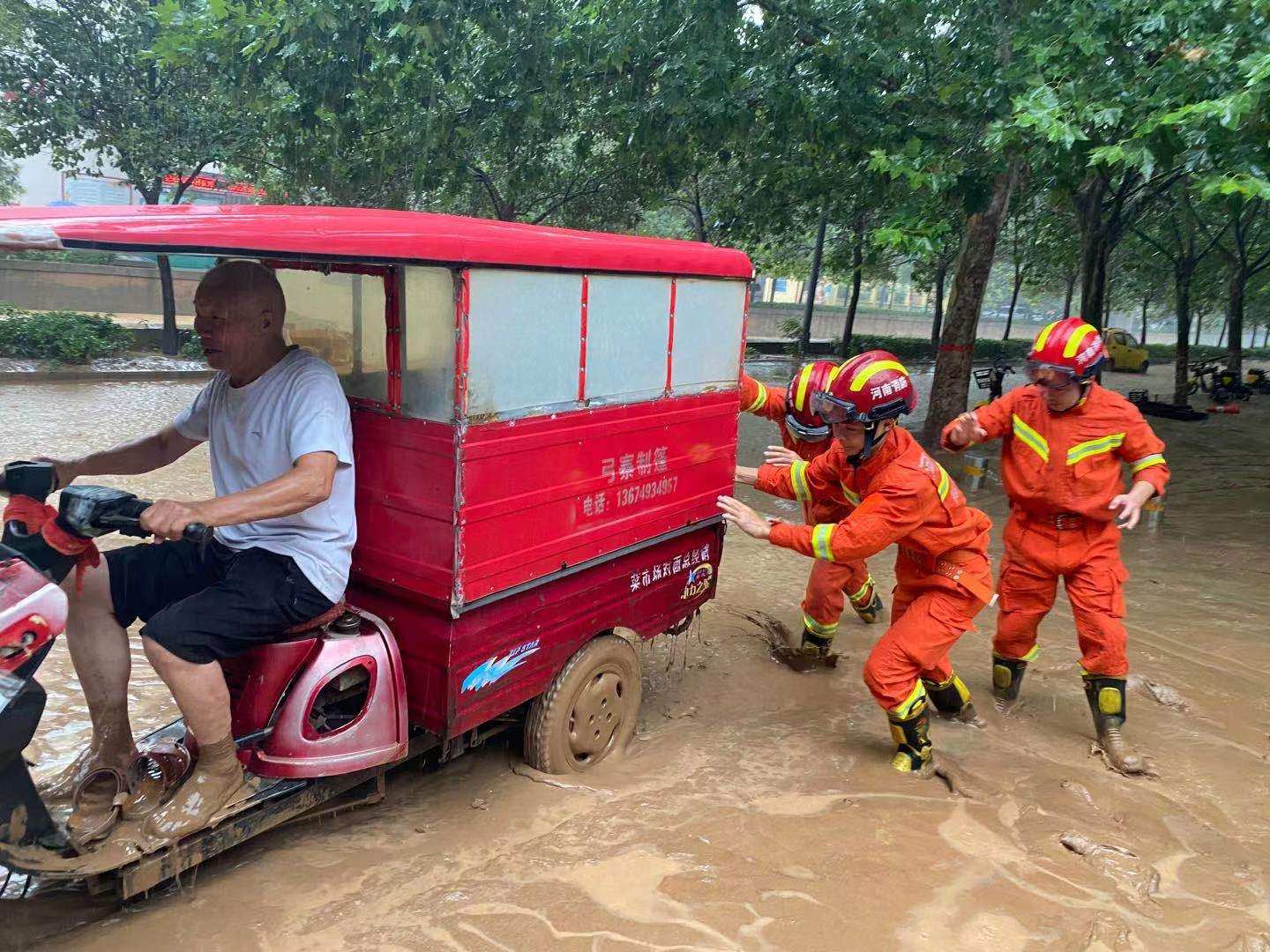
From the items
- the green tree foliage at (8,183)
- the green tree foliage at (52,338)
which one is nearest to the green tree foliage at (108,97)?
the green tree foliage at (52,338)

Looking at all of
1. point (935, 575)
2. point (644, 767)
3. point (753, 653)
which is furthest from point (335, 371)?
point (753, 653)

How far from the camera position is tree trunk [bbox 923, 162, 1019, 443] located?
34.5ft

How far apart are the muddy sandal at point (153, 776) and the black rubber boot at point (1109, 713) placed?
373 cm

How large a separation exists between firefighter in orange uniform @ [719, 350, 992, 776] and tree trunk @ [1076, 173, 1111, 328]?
38.8 ft


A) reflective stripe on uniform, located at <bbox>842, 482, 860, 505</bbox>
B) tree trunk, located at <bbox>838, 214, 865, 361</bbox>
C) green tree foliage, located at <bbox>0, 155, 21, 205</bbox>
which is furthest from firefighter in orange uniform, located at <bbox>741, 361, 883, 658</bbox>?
green tree foliage, located at <bbox>0, 155, 21, 205</bbox>

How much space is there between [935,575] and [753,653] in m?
1.48

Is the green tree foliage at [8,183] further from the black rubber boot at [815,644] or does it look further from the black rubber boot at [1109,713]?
the black rubber boot at [1109,713]

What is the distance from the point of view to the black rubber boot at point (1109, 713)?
420 cm

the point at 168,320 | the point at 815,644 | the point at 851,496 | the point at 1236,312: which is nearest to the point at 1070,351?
the point at 851,496

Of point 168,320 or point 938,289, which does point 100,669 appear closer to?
point 168,320

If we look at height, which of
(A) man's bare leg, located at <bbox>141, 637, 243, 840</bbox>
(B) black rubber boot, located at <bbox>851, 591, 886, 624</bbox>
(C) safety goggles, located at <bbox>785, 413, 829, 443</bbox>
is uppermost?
(C) safety goggles, located at <bbox>785, 413, 829, 443</bbox>

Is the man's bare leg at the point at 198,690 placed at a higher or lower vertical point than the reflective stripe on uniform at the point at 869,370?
lower

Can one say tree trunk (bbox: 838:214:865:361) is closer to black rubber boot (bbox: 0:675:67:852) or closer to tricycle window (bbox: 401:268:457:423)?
tricycle window (bbox: 401:268:457:423)

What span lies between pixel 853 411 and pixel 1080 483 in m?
1.31
